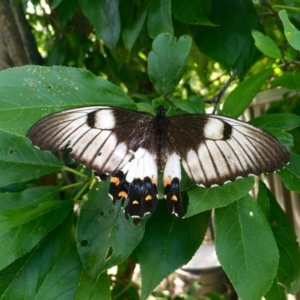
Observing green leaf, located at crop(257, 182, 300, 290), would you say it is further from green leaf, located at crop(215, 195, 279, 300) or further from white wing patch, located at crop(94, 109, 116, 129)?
white wing patch, located at crop(94, 109, 116, 129)

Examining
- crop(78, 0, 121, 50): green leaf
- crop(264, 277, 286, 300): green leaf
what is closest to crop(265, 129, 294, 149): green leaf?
crop(264, 277, 286, 300): green leaf

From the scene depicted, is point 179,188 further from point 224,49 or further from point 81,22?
point 81,22

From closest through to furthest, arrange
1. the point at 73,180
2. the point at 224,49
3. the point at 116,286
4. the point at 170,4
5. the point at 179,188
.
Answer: the point at 179,188 < the point at 170,4 < the point at 224,49 < the point at 73,180 < the point at 116,286

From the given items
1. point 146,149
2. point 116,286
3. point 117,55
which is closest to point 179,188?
point 146,149

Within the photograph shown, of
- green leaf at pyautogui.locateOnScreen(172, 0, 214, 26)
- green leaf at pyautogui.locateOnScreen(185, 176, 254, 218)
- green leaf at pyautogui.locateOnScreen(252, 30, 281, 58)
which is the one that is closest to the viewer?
green leaf at pyautogui.locateOnScreen(185, 176, 254, 218)

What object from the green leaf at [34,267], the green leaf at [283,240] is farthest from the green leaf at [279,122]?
the green leaf at [34,267]

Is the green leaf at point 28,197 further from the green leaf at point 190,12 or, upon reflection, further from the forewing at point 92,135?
the green leaf at point 190,12
